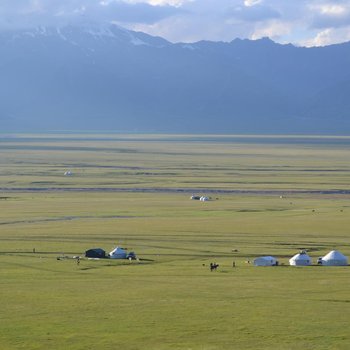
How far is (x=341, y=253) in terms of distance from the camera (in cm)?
6338

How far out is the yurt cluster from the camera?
60812mm

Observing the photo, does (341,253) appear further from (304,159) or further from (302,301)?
(304,159)

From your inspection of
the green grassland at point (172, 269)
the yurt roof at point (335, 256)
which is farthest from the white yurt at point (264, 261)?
the yurt roof at point (335, 256)

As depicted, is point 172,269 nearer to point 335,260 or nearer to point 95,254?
point 95,254

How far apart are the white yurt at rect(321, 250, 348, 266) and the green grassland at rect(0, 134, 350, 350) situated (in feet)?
3.30

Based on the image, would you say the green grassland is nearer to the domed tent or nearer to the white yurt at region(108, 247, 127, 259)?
the domed tent

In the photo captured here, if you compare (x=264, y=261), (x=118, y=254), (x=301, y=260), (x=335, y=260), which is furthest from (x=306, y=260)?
(x=118, y=254)

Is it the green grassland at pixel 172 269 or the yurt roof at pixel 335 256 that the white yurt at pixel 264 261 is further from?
the yurt roof at pixel 335 256

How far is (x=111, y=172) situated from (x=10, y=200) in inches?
1836

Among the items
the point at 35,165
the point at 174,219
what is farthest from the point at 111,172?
the point at 174,219

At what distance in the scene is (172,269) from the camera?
195 ft

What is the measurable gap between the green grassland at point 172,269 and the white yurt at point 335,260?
3.30ft

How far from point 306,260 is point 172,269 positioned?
316 inches

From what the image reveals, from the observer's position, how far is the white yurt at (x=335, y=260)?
60812 mm
